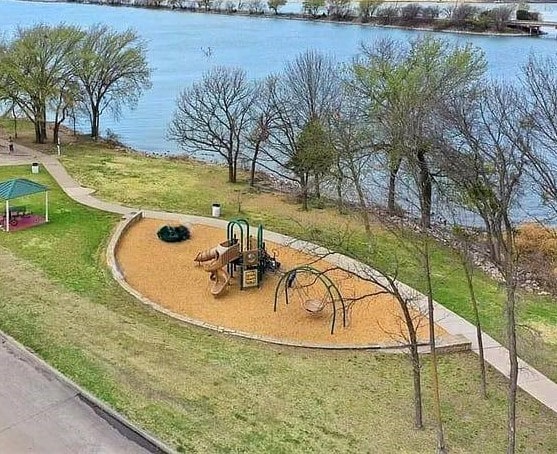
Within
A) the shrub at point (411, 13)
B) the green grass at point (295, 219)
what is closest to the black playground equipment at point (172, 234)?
the green grass at point (295, 219)

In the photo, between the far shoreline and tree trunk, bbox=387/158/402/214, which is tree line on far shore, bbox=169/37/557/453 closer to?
tree trunk, bbox=387/158/402/214

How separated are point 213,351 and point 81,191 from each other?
52.5ft

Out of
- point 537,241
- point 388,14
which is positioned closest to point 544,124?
point 537,241

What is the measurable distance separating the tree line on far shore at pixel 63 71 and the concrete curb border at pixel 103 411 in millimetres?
27635

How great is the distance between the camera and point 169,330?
16922 millimetres

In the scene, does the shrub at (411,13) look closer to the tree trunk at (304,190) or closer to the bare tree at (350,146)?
the bare tree at (350,146)

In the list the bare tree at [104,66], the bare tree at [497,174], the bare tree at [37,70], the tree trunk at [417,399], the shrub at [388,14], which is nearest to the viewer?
the bare tree at [497,174]

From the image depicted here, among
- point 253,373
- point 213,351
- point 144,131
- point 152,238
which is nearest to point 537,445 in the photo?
point 253,373

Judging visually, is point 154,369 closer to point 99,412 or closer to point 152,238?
point 99,412

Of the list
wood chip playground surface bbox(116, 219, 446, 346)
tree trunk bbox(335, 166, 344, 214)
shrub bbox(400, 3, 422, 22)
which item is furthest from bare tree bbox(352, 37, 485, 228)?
shrub bbox(400, 3, 422, 22)

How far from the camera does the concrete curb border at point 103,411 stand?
1199cm

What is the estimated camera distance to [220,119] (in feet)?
124

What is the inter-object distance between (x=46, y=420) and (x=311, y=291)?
9143mm

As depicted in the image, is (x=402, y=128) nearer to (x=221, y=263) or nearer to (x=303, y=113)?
(x=221, y=263)
